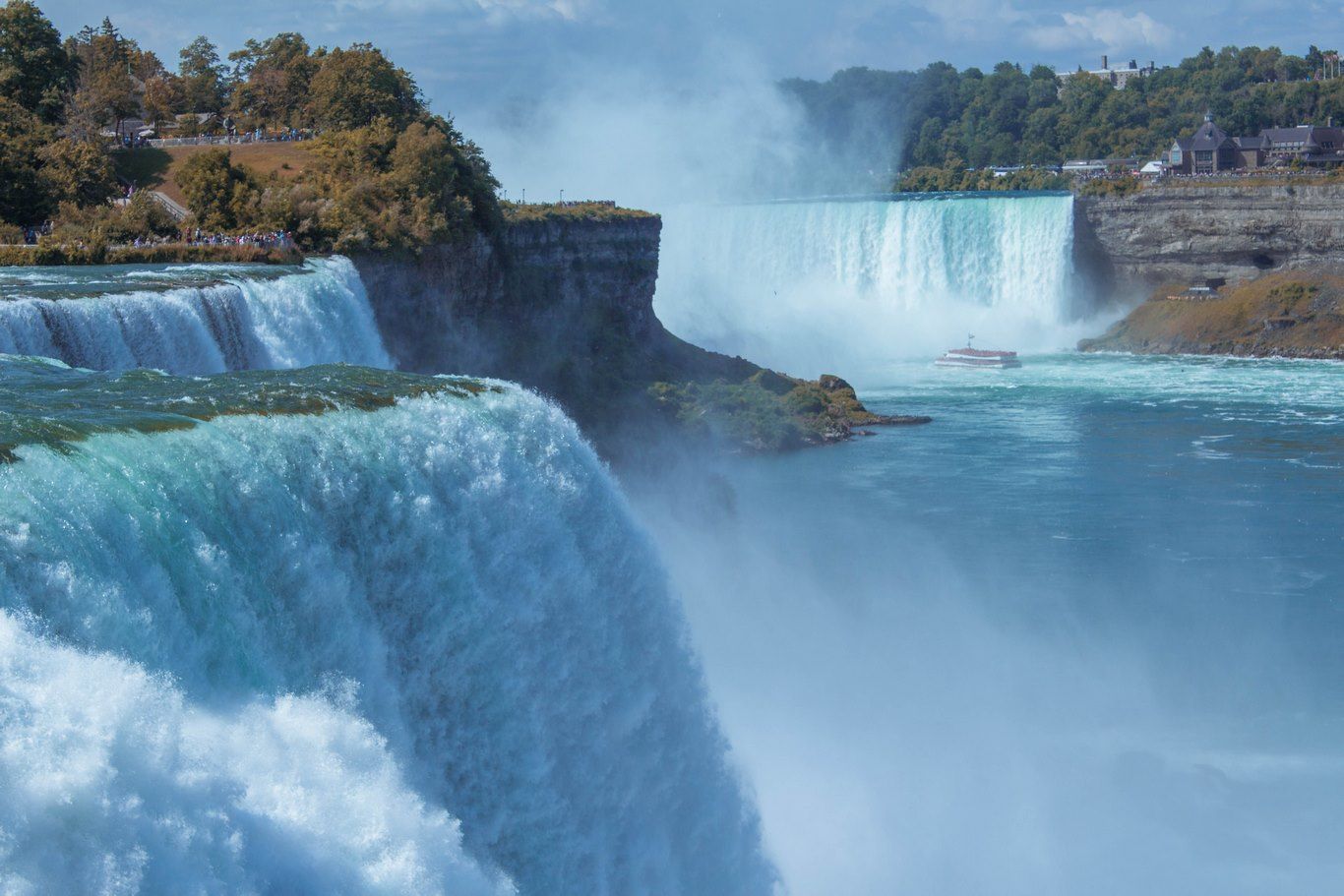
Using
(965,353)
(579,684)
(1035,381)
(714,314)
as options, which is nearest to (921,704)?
(579,684)

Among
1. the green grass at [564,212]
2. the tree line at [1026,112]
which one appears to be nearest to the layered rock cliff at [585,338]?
the green grass at [564,212]

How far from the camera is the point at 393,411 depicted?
12188 millimetres

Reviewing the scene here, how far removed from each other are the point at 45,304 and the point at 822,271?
150 feet

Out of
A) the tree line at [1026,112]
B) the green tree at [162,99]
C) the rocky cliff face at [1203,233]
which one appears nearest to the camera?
the green tree at [162,99]

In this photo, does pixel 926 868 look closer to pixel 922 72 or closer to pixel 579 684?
pixel 579 684

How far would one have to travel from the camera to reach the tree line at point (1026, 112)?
96750 mm

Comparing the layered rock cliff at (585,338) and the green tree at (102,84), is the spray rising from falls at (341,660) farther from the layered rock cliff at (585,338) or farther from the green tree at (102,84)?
the green tree at (102,84)

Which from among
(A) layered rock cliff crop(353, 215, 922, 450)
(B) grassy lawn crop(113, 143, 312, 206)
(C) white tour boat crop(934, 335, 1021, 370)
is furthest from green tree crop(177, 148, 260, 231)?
(C) white tour boat crop(934, 335, 1021, 370)

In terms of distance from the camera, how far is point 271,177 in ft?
95.2

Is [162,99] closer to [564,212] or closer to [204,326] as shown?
[564,212]

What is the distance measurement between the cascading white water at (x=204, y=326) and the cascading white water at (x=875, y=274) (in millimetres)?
32867

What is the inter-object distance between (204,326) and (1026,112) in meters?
96.4

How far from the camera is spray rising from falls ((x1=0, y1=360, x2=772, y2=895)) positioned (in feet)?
24.4

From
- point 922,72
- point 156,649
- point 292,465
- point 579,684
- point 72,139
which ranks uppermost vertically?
point 922,72
